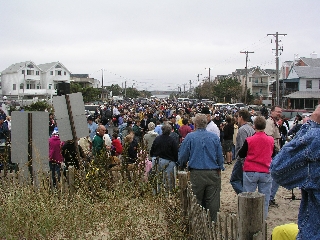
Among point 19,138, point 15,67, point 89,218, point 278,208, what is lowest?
point 278,208

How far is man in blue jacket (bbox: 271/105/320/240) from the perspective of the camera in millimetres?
2371

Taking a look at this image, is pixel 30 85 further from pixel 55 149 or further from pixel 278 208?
pixel 278 208

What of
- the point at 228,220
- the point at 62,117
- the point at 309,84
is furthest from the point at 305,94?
the point at 228,220

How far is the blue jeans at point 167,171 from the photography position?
6.82 meters

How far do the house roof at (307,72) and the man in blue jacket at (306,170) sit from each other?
55.7m

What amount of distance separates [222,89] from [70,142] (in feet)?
246

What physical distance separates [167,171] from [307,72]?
2071 inches

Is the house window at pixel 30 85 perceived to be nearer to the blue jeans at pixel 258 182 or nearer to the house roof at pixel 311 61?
the house roof at pixel 311 61

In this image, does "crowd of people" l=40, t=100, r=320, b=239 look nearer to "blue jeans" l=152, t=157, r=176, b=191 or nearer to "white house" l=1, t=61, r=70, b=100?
"blue jeans" l=152, t=157, r=176, b=191

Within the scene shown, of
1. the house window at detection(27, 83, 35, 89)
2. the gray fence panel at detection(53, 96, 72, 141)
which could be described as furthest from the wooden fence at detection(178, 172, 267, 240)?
the house window at detection(27, 83, 35, 89)

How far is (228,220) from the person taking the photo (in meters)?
4.00

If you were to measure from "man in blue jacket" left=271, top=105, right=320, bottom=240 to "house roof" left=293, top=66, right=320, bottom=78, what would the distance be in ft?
183

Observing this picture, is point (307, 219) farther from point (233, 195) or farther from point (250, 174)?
point (233, 195)

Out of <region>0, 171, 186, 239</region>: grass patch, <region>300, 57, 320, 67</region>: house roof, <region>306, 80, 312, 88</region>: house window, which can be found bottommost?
<region>0, 171, 186, 239</region>: grass patch
